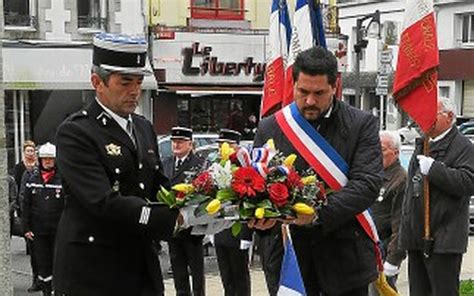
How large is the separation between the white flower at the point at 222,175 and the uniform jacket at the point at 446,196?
7.95ft

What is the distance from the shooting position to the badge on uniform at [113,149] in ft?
12.4

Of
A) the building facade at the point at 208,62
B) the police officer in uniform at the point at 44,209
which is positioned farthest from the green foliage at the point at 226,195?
the building facade at the point at 208,62

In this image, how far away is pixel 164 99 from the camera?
23.8 metres

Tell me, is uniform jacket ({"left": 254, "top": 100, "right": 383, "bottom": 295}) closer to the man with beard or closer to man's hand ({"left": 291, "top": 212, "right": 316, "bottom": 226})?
man's hand ({"left": 291, "top": 212, "right": 316, "bottom": 226})

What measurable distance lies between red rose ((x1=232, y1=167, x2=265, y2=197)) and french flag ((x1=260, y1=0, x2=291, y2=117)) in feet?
14.7

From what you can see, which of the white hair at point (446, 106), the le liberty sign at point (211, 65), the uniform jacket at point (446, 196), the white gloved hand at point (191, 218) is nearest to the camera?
the white gloved hand at point (191, 218)

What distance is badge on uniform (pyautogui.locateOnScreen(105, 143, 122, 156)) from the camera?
12.4ft

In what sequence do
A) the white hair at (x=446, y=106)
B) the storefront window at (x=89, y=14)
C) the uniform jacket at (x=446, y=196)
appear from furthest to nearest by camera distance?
the storefront window at (x=89, y=14), the white hair at (x=446, y=106), the uniform jacket at (x=446, y=196)

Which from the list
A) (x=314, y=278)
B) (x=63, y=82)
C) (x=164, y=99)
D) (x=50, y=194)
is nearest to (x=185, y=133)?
(x=50, y=194)

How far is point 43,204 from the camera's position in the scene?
334 inches

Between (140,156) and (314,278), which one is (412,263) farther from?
(140,156)

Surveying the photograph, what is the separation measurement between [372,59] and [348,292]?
3477 cm

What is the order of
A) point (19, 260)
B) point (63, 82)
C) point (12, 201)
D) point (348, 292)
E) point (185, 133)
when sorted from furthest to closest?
point (63, 82), point (19, 260), point (12, 201), point (185, 133), point (348, 292)

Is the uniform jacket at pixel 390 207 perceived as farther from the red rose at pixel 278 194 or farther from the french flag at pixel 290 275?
the red rose at pixel 278 194
